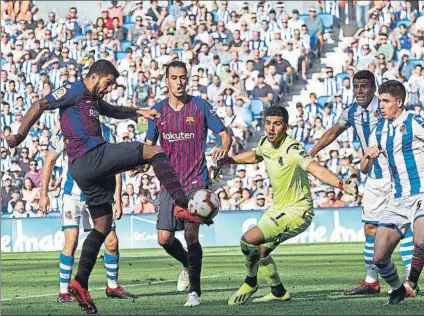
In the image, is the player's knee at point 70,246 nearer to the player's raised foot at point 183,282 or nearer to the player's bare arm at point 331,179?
the player's raised foot at point 183,282

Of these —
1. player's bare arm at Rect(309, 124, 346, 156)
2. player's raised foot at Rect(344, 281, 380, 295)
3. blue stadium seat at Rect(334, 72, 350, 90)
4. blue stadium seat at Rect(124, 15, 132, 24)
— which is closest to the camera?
player's raised foot at Rect(344, 281, 380, 295)

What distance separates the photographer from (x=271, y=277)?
11016mm

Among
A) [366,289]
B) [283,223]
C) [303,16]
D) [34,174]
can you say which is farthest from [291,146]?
[303,16]

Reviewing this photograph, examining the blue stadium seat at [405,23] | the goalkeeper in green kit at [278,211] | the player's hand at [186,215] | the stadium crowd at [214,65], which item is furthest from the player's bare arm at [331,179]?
the blue stadium seat at [405,23]

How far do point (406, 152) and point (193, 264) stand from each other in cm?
227

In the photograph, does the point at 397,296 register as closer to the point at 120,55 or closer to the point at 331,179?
the point at 331,179

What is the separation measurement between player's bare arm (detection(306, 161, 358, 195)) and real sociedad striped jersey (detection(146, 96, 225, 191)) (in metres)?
1.56

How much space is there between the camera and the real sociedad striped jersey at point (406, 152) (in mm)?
10844

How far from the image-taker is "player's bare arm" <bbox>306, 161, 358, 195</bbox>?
971cm

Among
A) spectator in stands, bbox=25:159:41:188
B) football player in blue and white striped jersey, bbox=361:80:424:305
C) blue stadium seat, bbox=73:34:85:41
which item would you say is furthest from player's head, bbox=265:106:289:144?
blue stadium seat, bbox=73:34:85:41

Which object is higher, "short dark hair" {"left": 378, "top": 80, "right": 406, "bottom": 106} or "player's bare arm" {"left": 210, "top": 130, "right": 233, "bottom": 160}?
"short dark hair" {"left": 378, "top": 80, "right": 406, "bottom": 106}

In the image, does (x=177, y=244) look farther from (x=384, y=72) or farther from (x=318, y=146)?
(x=384, y=72)

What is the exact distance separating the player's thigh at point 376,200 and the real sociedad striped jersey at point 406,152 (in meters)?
1.42

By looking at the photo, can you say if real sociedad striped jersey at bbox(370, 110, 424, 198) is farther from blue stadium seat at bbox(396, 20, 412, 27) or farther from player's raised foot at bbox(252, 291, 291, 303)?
blue stadium seat at bbox(396, 20, 412, 27)
